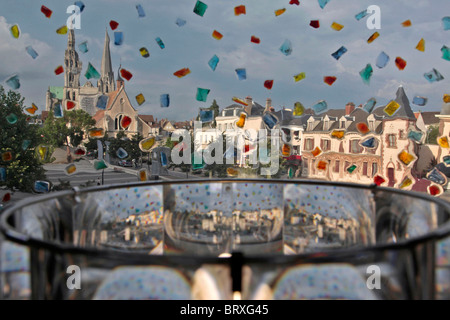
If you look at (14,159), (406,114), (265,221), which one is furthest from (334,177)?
(265,221)

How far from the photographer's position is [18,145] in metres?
18.4

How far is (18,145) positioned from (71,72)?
56.6 meters

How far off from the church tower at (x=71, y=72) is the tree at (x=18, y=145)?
5055 centimetres

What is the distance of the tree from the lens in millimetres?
17859

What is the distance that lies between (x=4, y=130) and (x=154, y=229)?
66.7ft

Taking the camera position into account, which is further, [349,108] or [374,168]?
[349,108]

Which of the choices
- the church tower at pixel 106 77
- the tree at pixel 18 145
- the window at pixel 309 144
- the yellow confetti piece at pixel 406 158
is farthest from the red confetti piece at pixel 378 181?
the church tower at pixel 106 77

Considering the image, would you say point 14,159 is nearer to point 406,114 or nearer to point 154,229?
point 154,229

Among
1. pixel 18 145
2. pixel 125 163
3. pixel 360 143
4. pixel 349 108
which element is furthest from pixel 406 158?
pixel 125 163

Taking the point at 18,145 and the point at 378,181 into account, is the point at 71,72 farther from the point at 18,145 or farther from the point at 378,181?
the point at 378,181

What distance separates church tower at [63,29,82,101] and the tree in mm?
50551

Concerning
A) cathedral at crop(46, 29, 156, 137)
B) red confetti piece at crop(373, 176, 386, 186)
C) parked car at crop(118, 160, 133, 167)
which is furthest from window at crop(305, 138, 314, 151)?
red confetti piece at crop(373, 176, 386, 186)

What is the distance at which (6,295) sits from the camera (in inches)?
27.1

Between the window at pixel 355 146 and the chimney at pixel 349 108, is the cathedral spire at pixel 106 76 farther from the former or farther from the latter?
the window at pixel 355 146
